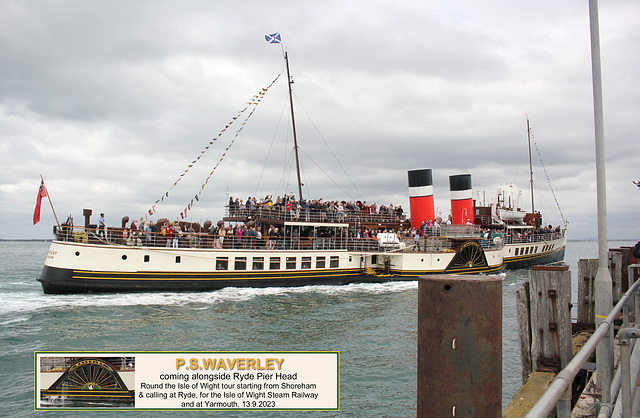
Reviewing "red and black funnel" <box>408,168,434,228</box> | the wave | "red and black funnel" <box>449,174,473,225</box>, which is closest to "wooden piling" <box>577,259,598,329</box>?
the wave

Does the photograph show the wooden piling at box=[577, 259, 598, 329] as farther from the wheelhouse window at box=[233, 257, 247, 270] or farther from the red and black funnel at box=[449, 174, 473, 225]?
the red and black funnel at box=[449, 174, 473, 225]

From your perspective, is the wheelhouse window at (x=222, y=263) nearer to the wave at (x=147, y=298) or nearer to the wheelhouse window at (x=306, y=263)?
the wave at (x=147, y=298)

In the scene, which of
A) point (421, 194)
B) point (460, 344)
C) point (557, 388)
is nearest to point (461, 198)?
point (421, 194)

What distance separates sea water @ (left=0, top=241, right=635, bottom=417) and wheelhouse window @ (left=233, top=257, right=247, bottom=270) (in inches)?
63.7

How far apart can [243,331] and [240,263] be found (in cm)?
1047

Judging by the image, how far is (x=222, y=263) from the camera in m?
25.6

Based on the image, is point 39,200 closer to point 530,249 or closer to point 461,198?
point 461,198

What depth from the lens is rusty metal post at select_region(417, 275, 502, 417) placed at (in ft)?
10.7

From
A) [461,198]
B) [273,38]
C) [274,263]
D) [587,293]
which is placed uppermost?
[273,38]

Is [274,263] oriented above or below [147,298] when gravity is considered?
above

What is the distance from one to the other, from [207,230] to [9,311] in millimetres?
10859

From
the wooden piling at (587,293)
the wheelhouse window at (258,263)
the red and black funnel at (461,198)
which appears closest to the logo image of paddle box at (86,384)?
the wooden piling at (587,293)

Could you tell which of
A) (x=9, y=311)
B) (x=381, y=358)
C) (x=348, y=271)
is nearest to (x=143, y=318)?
(x=9, y=311)

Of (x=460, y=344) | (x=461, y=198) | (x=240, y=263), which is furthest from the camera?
(x=461, y=198)
